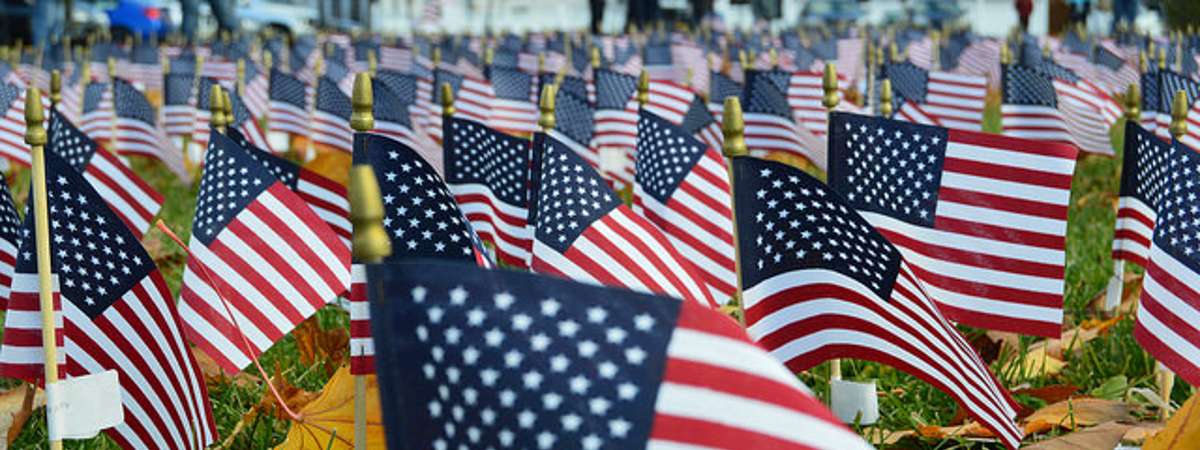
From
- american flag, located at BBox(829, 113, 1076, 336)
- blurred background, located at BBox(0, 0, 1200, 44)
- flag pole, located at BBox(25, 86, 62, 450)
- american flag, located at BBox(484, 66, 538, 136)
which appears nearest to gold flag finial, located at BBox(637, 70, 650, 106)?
american flag, located at BBox(829, 113, 1076, 336)

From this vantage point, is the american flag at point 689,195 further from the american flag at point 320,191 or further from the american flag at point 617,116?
the american flag at point 617,116

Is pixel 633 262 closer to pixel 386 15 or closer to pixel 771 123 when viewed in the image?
pixel 771 123

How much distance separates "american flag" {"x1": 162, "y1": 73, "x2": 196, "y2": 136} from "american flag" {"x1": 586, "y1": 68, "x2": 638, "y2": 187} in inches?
110

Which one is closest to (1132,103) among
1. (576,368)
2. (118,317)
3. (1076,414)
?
(1076,414)

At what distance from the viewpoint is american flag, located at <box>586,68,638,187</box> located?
775 centimetres

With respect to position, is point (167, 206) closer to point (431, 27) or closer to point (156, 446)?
point (156, 446)

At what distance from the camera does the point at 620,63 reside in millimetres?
13219

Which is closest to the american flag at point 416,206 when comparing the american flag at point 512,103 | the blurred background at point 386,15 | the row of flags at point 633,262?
the row of flags at point 633,262

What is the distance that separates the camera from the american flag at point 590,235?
11.2 feet

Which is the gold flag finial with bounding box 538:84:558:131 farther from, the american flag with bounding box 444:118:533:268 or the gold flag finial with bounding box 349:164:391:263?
the gold flag finial with bounding box 349:164:391:263

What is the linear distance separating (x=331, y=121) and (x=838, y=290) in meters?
4.91

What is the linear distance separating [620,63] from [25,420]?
31.3 feet

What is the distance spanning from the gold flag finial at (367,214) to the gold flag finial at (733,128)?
116cm

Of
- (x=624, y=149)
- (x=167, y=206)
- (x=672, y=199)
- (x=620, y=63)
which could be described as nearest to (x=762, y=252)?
(x=672, y=199)
